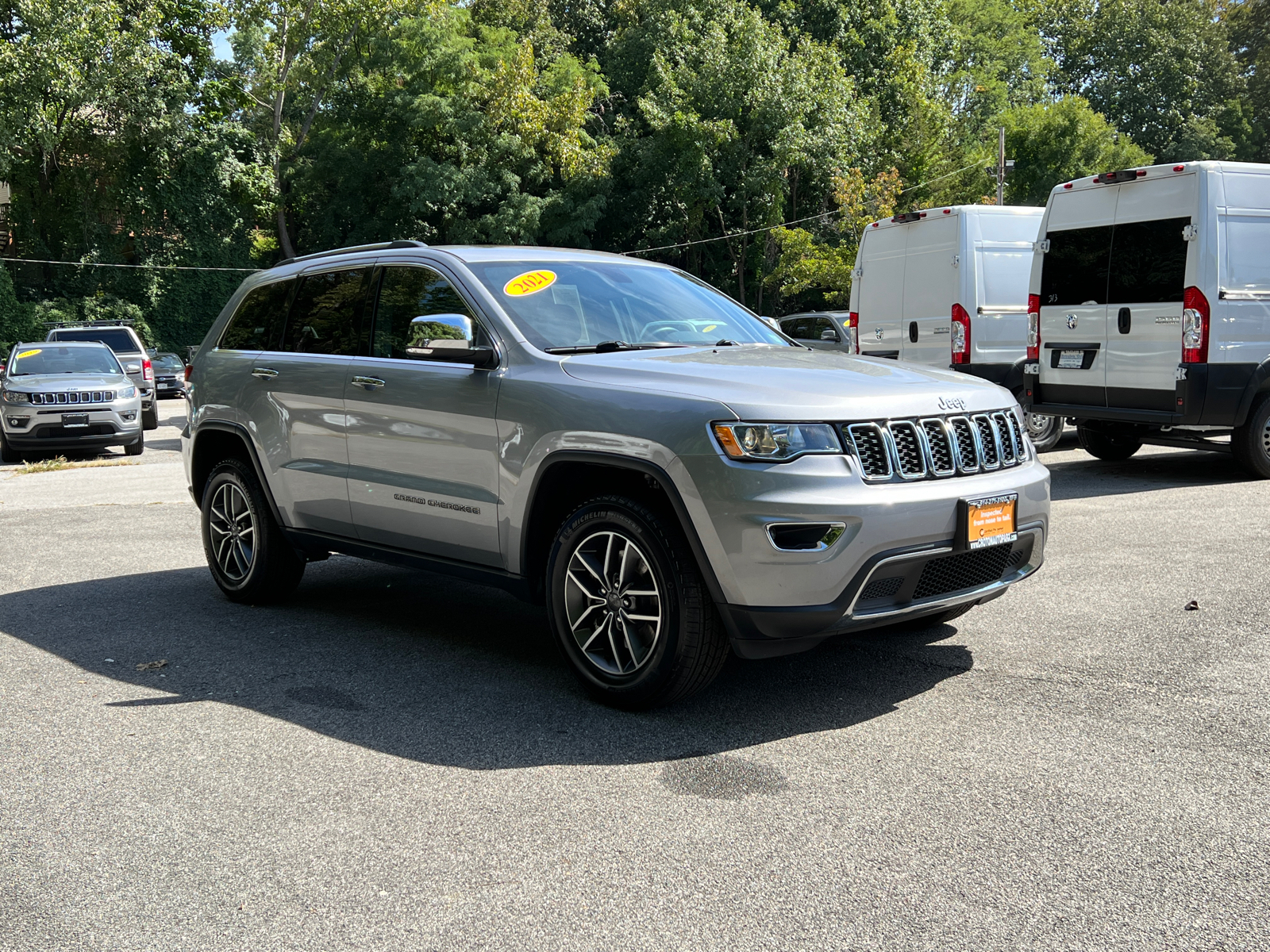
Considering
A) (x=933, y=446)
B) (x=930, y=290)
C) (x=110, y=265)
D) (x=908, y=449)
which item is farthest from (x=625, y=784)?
(x=110, y=265)

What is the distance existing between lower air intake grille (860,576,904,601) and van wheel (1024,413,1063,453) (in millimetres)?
9413

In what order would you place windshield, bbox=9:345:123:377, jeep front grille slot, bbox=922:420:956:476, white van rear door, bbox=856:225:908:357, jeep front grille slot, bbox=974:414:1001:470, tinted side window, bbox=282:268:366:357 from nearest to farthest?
1. jeep front grille slot, bbox=922:420:956:476
2. jeep front grille slot, bbox=974:414:1001:470
3. tinted side window, bbox=282:268:366:357
4. white van rear door, bbox=856:225:908:357
5. windshield, bbox=9:345:123:377

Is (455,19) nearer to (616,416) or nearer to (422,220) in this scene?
(422,220)

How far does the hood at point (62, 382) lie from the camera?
15914 millimetres

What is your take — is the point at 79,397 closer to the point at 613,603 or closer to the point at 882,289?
the point at 882,289

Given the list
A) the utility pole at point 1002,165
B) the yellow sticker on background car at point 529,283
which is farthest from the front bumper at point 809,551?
the utility pole at point 1002,165

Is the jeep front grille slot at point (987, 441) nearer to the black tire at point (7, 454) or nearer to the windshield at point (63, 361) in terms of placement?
the black tire at point (7, 454)

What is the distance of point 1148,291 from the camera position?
10320mm

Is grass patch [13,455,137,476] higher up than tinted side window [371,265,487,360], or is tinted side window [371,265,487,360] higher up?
tinted side window [371,265,487,360]

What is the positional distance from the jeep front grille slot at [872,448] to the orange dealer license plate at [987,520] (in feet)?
1.14

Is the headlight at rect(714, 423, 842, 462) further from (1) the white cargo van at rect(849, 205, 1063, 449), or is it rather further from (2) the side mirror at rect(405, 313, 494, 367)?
(1) the white cargo van at rect(849, 205, 1063, 449)

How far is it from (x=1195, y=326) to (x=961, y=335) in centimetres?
299

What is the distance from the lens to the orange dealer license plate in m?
4.54

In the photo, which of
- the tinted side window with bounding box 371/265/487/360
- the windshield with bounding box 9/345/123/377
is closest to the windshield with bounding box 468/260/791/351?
the tinted side window with bounding box 371/265/487/360
